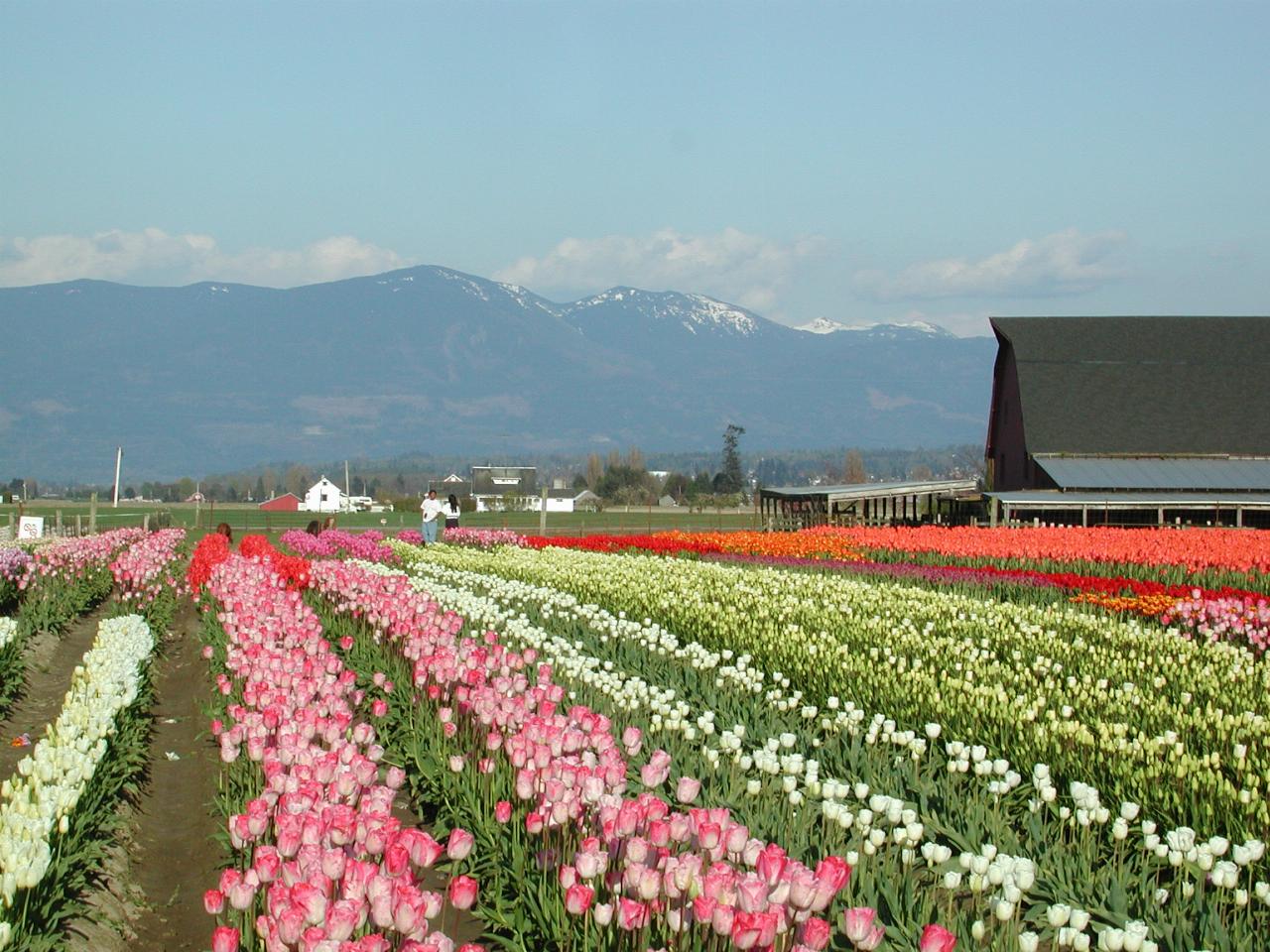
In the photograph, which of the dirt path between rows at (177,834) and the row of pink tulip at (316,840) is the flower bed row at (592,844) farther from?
the dirt path between rows at (177,834)

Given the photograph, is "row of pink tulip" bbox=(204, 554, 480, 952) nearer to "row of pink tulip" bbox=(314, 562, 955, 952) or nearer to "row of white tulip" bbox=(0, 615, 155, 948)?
"row of pink tulip" bbox=(314, 562, 955, 952)

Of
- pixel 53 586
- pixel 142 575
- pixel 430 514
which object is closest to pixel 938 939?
pixel 142 575

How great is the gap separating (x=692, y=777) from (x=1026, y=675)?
4132 millimetres

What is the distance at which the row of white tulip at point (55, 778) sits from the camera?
17.8ft

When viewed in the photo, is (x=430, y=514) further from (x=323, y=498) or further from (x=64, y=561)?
(x=323, y=498)

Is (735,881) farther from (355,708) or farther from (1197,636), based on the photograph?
(1197,636)

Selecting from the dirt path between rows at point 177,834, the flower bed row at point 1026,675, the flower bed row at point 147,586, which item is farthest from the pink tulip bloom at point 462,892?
the flower bed row at point 147,586

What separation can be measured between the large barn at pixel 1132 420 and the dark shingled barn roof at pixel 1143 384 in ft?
0.17

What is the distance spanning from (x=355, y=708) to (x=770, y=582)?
9.02 m

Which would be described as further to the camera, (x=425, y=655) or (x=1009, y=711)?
(x=425, y=655)

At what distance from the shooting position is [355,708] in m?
10.8

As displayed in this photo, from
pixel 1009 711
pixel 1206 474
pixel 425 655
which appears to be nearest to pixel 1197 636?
pixel 1009 711

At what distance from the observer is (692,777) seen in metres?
7.15

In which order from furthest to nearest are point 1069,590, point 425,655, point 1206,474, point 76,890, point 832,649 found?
point 1206,474, point 1069,590, point 832,649, point 425,655, point 76,890
